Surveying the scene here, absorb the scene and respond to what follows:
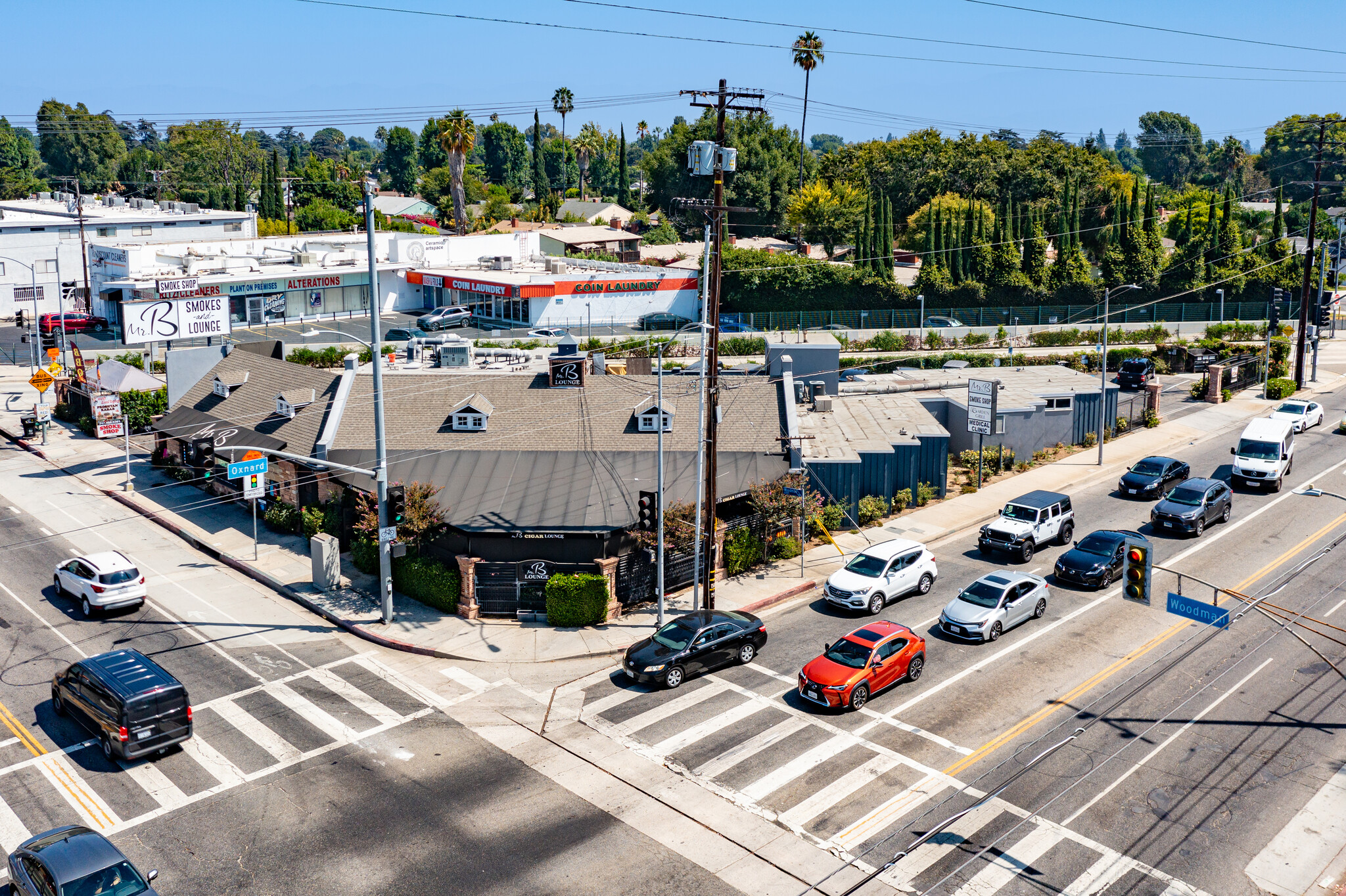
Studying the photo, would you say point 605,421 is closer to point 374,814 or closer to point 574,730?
point 574,730

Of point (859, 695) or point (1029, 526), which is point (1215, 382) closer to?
point (1029, 526)

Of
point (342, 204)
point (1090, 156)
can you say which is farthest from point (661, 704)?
point (342, 204)

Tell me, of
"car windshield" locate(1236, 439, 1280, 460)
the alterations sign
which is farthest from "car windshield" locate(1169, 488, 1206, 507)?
the alterations sign

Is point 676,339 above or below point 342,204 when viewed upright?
below

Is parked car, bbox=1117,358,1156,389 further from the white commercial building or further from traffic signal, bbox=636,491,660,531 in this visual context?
the white commercial building

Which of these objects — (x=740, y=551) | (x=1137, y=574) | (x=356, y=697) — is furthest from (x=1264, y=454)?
(x=356, y=697)
